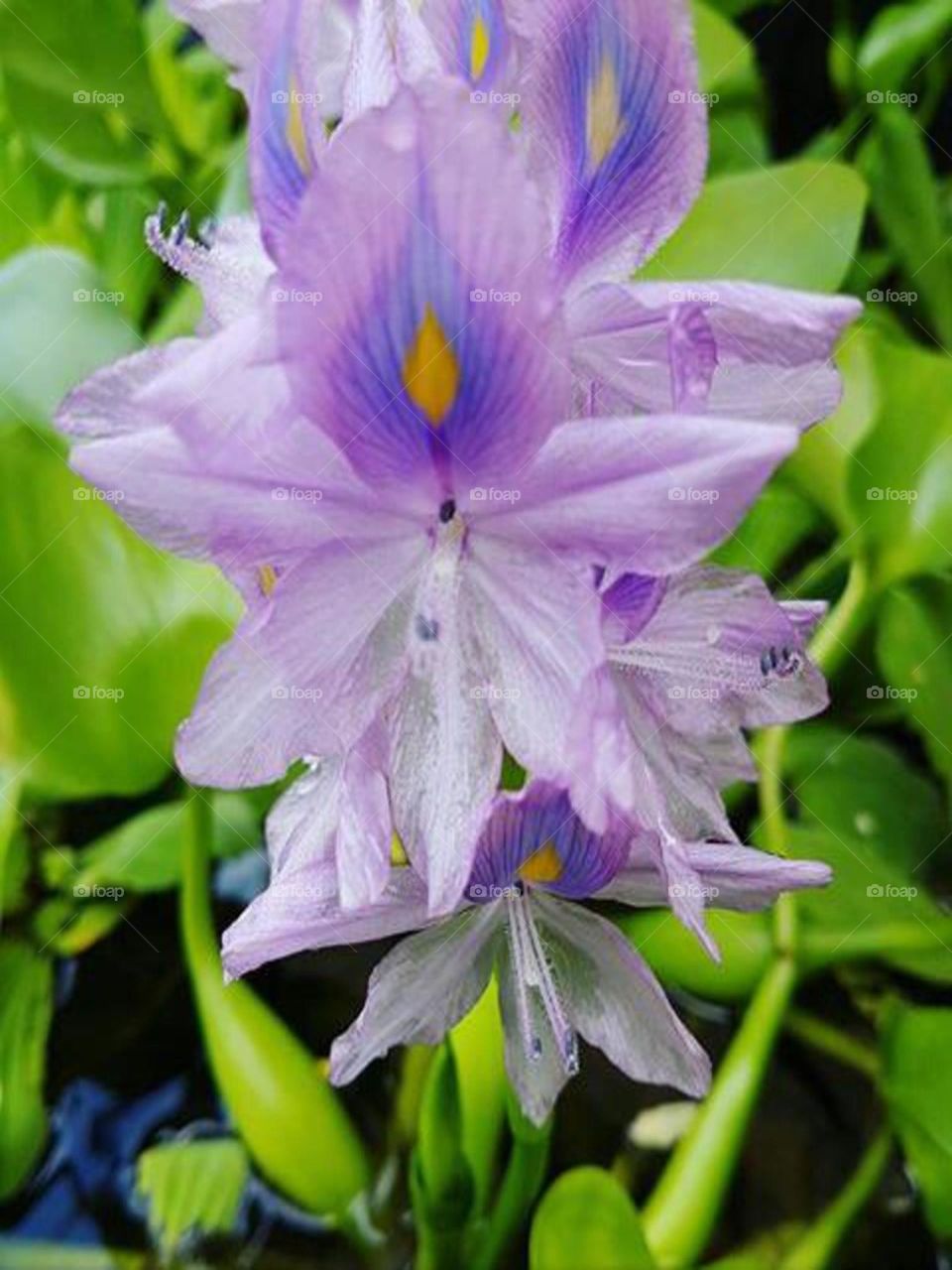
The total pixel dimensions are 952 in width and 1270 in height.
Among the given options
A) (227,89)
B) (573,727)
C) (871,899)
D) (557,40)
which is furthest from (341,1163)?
(227,89)

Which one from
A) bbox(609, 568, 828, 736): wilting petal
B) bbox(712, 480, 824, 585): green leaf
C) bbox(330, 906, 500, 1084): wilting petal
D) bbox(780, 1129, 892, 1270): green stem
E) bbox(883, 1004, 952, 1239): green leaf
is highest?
bbox(609, 568, 828, 736): wilting petal

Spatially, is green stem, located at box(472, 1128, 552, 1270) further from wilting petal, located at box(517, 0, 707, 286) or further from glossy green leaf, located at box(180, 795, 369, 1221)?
wilting petal, located at box(517, 0, 707, 286)

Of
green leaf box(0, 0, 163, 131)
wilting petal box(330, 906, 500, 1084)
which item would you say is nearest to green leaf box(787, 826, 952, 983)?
wilting petal box(330, 906, 500, 1084)

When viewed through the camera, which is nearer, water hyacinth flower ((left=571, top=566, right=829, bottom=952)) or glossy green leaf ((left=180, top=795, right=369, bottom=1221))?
water hyacinth flower ((left=571, top=566, right=829, bottom=952))

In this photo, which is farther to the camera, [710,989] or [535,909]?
[710,989]

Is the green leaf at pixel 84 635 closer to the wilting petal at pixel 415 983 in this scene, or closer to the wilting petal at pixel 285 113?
the wilting petal at pixel 415 983

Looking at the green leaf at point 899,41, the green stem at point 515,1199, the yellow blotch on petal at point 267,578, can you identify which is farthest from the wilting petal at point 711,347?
the green leaf at point 899,41

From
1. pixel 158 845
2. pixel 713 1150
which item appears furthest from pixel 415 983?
pixel 158 845

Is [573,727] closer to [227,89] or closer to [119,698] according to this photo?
[119,698]
